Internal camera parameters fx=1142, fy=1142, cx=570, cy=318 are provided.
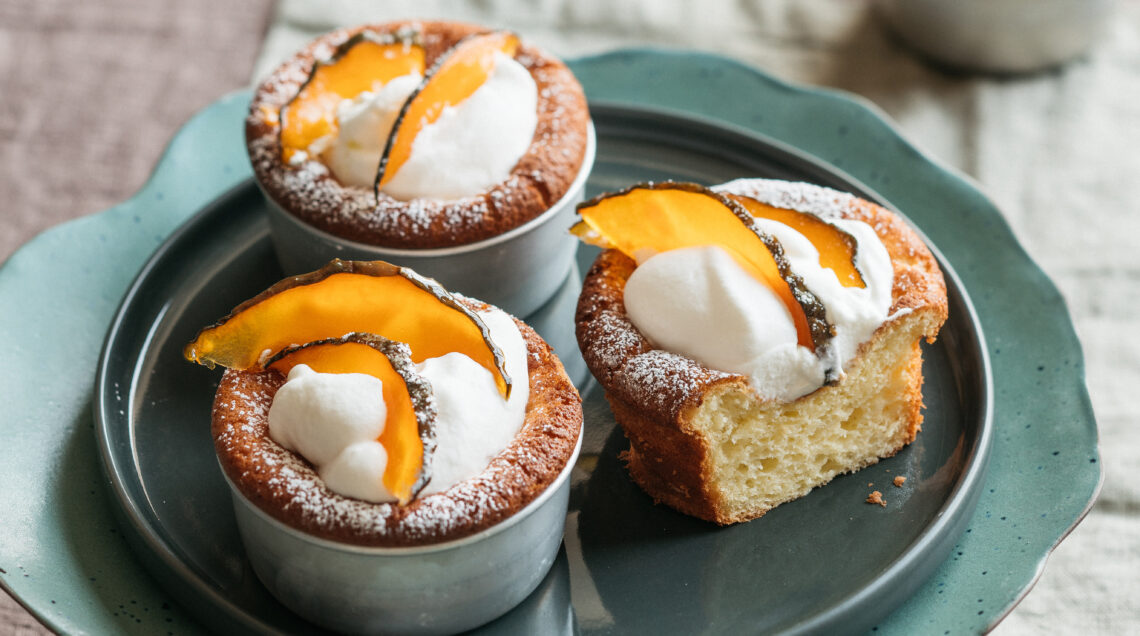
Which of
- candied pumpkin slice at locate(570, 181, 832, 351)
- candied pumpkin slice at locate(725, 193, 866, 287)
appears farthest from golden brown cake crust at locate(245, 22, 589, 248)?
candied pumpkin slice at locate(725, 193, 866, 287)

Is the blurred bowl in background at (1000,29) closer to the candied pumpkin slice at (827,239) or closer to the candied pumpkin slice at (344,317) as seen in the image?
the candied pumpkin slice at (827,239)

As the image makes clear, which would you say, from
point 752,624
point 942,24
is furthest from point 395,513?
point 942,24

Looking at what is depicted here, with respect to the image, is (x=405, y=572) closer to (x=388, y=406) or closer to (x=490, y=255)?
(x=388, y=406)

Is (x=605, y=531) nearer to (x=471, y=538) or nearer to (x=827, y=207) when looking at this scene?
(x=471, y=538)

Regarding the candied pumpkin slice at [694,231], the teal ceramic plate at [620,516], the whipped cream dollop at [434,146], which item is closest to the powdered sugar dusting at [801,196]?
the candied pumpkin slice at [694,231]

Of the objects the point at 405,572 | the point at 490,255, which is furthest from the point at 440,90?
the point at 405,572
